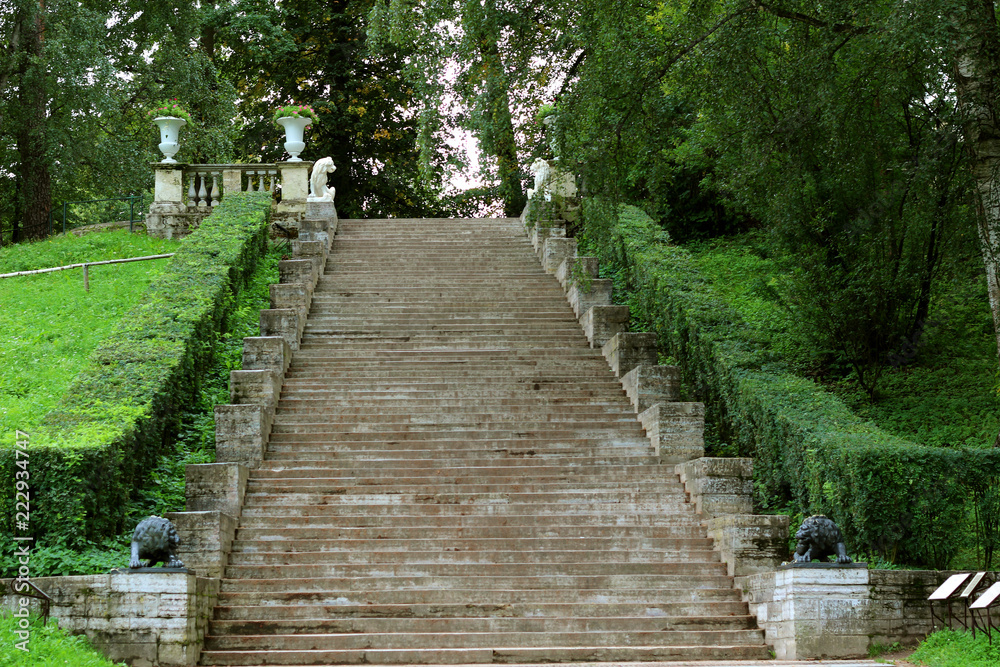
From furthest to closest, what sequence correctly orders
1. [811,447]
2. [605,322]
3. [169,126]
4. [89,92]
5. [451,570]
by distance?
[89,92] → [169,126] → [605,322] → [811,447] → [451,570]

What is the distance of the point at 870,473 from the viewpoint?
30.6 feet

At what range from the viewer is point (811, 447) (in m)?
10.2

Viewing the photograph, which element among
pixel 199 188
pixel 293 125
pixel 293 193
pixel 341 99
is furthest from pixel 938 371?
pixel 341 99

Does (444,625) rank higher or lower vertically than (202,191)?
lower

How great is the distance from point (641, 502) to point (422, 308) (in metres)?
6.61

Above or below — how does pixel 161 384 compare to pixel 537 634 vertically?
above

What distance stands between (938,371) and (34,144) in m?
21.8

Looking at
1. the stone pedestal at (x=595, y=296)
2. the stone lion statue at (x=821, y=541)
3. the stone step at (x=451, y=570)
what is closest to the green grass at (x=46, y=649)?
the stone step at (x=451, y=570)

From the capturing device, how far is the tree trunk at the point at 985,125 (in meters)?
10.5

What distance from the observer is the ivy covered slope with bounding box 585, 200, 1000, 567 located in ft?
30.5

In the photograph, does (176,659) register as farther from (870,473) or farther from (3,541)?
(870,473)

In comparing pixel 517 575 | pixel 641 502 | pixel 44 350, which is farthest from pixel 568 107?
pixel 44 350

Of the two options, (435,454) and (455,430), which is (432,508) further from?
(455,430)

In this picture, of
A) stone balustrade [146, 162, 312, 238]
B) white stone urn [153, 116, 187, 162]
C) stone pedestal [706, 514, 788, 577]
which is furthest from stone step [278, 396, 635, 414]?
white stone urn [153, 116, 187, 162]
